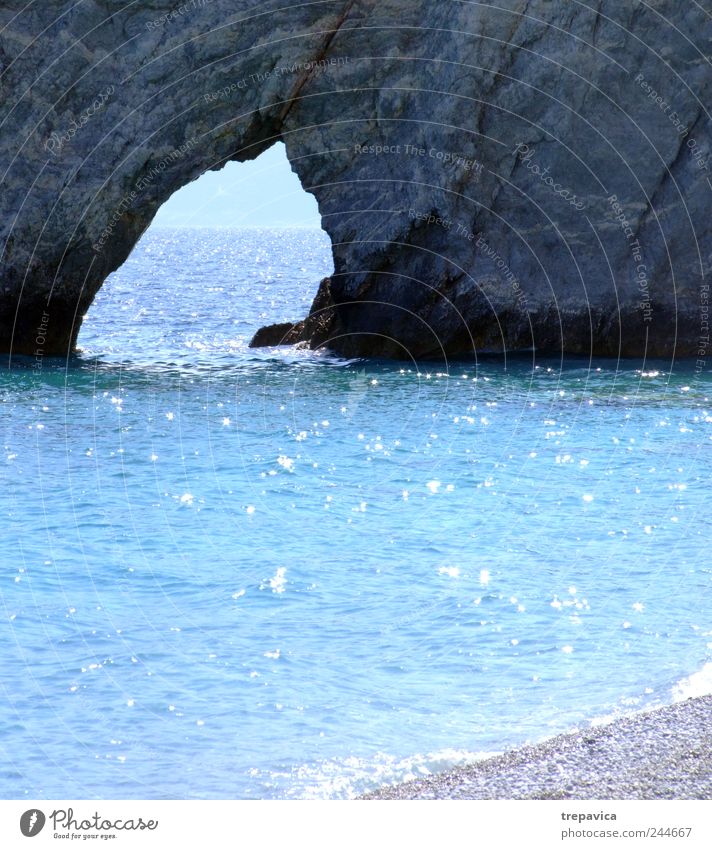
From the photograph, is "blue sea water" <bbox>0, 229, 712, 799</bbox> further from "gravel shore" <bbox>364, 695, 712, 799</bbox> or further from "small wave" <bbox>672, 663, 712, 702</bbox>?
"gravel shore" <bbox>364, 695, 712, 799</bbox>

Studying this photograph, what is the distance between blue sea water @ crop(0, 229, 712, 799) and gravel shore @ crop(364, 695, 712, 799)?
2.33 feet

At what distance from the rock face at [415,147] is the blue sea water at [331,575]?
444 centimetres

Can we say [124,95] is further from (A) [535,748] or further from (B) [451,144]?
(A) [535,748]

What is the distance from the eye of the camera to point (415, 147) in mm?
30109

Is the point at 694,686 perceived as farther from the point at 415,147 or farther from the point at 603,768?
the point at 415,147

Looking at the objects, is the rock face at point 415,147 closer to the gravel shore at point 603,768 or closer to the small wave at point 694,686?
the small wave at point 694,686

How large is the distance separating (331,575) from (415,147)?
18.8 meters

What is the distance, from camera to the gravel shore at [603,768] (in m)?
7.18

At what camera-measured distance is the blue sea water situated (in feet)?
30.8

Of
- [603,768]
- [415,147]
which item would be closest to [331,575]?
[603,768]

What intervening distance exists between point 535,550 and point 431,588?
2118mm

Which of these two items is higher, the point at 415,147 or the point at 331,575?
the point at 415,147

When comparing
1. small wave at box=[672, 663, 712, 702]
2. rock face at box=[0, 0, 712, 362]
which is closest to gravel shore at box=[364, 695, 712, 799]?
small wave at box=[672, 663, 712, 702]
